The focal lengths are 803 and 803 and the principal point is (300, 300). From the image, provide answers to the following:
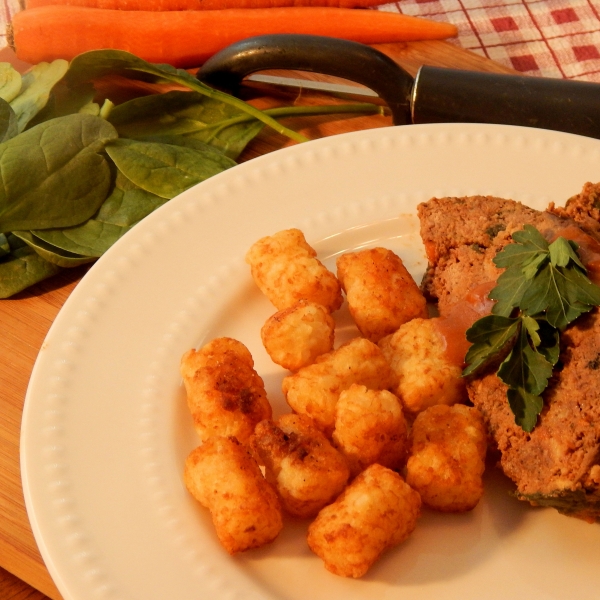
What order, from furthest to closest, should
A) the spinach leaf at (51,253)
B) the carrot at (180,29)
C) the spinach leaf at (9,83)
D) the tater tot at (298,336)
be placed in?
the carrot at (180,29) < the spinach leaf at (9,83) < the spinach leaf at (51,253) < the tater tot at (298,336)

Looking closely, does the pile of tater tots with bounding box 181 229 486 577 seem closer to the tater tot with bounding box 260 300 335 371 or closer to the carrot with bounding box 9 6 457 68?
the tater tot with bounding box 260 300 335 371

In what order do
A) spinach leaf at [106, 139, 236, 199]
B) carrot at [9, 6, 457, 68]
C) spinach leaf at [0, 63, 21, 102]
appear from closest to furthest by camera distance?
1. spinach leaf at [106, 139, 236, 199]
2. spinach leaf at [0, 63, 21, 102]
3. carrot at [9, 6, 457, 68]

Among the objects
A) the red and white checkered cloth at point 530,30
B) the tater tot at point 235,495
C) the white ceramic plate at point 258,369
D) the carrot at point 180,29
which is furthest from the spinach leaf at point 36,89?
the red and white checkered cloth at point 530,30

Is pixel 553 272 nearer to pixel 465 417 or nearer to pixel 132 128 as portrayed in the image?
pixel 465 417

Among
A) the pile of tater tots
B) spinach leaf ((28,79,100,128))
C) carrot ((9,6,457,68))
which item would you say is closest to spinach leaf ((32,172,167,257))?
spinach leaf ((28,79,100,128))

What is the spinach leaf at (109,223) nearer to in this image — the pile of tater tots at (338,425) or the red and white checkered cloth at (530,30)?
the pile of tater tots at (338,425)

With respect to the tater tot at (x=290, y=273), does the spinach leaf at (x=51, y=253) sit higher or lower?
lower
